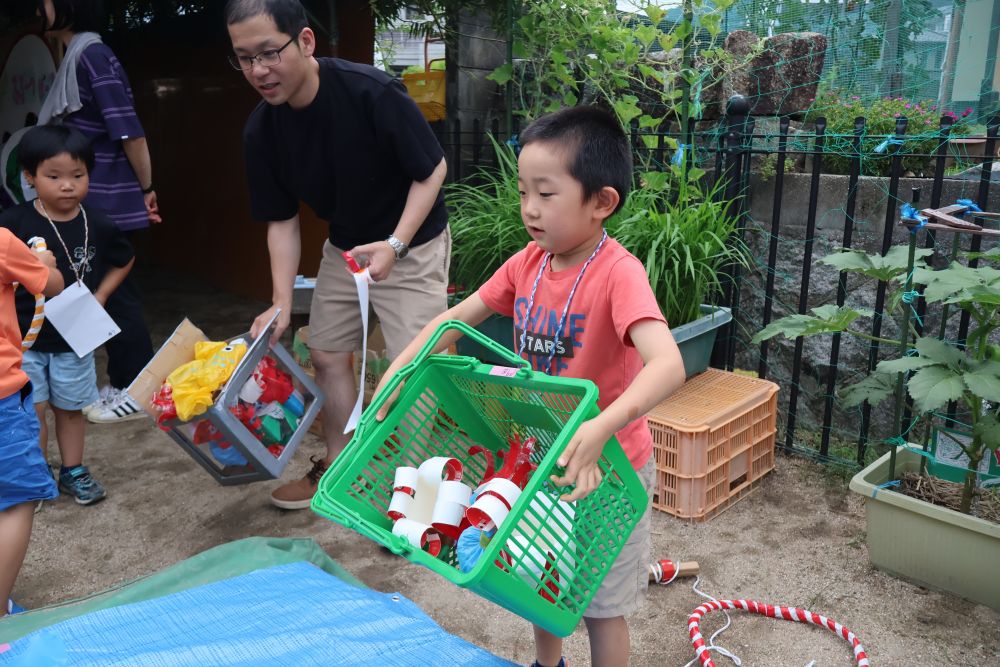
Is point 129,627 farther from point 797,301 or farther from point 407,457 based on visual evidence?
point 797,301

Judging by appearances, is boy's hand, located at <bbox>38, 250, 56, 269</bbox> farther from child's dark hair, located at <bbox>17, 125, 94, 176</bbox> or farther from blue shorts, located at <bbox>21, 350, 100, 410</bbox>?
blue shorts, located at <bbox>21, 350, 100, 410</bbox>

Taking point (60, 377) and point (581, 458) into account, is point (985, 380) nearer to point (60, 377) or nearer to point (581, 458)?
point (581, 458)

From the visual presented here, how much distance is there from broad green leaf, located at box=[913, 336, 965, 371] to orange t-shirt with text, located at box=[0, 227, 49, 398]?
2.49 metres

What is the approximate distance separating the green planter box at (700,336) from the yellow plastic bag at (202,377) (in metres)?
1.66

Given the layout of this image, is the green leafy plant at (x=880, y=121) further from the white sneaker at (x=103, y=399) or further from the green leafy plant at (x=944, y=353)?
the white sneaker at (x=103, y=399)

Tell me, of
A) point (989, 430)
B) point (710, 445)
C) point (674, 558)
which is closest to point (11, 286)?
point (674, 558)

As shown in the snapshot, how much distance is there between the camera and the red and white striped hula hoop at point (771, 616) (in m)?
2.17

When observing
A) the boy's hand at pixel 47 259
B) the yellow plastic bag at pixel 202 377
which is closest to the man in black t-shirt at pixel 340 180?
the yellow plastic bag at pixel 202 377

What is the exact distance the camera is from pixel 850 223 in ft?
11.1

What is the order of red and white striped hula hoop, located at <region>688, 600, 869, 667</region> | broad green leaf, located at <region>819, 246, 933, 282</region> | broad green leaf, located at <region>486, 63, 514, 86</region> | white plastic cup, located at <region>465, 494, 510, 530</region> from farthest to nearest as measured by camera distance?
broad green leaf, located at <region>486, 63, 514, 86</region> → broad green leaf, located at <region>819, 246, 933, 282</region> → red and white striped hula hoop, located at <region>688, 600, 869, 667</region> → white plastic cup, located at <region>465, 494, 510, 530</region>

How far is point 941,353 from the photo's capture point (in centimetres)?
235

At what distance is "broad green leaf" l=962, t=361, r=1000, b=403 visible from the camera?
2180 mm

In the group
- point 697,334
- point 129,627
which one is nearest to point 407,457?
point 129,627

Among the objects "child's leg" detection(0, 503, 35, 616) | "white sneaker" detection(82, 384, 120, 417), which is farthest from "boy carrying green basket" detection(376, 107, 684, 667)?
"white sneaker" detection(82, 384, 120, 417)
